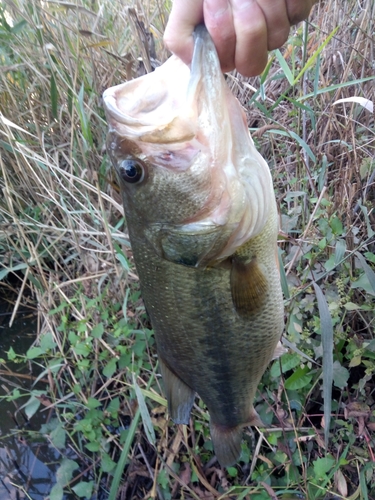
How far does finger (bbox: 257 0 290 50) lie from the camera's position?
3.32 ft

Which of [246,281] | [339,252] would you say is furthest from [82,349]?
[339,252]

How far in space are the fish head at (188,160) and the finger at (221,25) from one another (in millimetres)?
27

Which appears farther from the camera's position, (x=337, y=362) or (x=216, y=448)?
(x=337, y=362)

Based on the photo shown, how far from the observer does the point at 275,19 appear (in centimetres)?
103

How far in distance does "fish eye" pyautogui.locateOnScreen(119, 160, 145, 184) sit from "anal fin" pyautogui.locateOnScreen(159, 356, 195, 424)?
0.70m

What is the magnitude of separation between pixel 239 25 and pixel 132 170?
1.56ft

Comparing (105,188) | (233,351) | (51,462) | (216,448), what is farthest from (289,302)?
(51,462)

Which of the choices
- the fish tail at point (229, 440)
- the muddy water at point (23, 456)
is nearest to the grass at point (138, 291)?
the muddy water at point (23, 456)

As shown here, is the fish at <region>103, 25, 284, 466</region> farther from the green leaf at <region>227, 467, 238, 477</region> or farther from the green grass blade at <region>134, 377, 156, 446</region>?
the green leaf at <region>227, 467, 238, 477</region>

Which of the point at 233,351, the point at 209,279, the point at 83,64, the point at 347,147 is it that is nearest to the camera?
the point at 209,279

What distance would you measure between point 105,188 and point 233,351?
1.61m

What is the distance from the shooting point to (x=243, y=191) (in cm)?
124

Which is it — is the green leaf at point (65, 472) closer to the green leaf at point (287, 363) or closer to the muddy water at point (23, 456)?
the muddy water at point (23, 456)

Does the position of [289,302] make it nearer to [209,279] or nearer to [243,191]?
[209,279]
